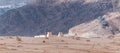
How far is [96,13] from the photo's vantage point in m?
134

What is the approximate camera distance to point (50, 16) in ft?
483

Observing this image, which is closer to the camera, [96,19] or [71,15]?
[96,19]

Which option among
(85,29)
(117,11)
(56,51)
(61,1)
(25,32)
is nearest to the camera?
(56,51)

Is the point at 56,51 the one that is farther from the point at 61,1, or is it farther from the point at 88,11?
the point at 61,1

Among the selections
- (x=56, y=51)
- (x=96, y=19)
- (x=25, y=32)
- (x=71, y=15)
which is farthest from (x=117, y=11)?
(x=56, y=51)

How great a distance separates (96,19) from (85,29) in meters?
8.21

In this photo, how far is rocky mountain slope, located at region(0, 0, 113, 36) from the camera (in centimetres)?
13638

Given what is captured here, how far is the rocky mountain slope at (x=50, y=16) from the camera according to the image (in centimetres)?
13638

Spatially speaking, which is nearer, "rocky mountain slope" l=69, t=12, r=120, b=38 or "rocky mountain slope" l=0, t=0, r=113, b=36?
"rocky mountain slope" l=69, t=12, r=120, b=38

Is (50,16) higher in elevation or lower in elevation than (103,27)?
higher

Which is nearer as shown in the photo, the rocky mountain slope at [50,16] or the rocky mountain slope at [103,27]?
the rocky mountain slope at [103,27]

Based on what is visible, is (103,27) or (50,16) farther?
(50,16)

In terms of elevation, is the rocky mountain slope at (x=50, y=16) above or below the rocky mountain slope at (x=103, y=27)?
above

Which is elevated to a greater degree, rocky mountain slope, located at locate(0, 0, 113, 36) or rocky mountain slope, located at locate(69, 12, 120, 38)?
rocky mountain slope, located at locate(0, 0, 113, 36)
